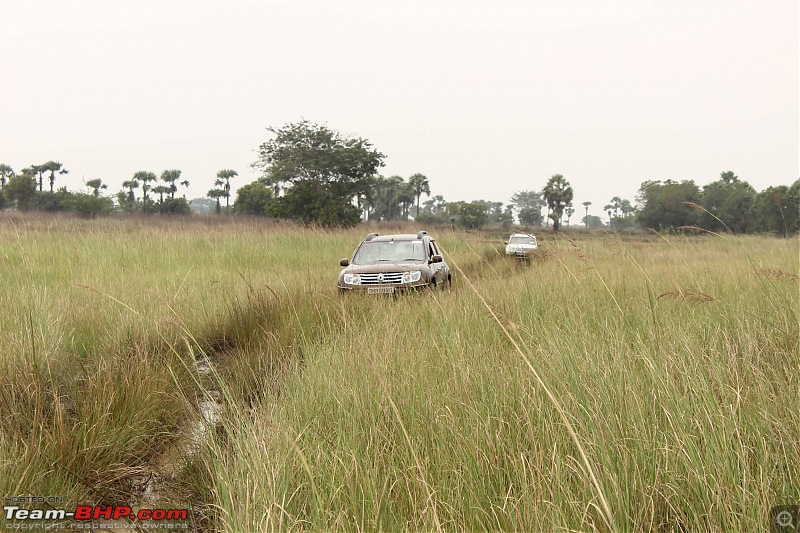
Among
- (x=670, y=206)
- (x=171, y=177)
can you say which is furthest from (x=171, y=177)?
(x=670, y=206)

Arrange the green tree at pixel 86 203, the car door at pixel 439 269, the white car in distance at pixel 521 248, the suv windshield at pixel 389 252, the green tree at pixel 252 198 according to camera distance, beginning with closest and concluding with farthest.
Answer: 1. the white car in distance at pixel 521 248
2. the car door at pixel 439 269
3. the suv windshield at pixel 389 252
4. the green tree at pixel 86 203
5. the green tree at pixel 252 198

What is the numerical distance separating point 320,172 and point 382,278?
122 ft

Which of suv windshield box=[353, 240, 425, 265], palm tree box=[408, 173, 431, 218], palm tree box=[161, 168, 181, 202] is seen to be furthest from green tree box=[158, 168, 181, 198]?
suv windshield box=[353, 240, 425, 265]

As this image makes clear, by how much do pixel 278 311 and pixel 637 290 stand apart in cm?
491

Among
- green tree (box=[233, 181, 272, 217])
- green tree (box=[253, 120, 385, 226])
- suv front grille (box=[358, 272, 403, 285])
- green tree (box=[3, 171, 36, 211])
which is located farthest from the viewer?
green tree (box=[233, 181, 272, 217])

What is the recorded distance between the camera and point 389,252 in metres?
10.1

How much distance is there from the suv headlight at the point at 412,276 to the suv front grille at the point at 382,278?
0.13 metres

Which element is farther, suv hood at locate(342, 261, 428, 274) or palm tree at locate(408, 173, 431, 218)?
palm tree at locate(408, 173, 431, 218)

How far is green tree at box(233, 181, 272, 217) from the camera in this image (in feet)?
309

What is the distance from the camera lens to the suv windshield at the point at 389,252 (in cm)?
973

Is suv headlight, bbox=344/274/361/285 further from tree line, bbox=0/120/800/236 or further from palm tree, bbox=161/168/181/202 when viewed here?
palm tree, bbox=161/168/181/202

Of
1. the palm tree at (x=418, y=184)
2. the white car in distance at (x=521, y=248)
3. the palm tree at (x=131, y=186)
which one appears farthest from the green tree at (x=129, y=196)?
the white car in distance at (x=521, y=248)

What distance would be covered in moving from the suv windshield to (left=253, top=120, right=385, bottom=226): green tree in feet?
101

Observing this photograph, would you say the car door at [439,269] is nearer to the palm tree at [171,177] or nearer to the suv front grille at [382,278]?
the suv front grille at [382,278]
